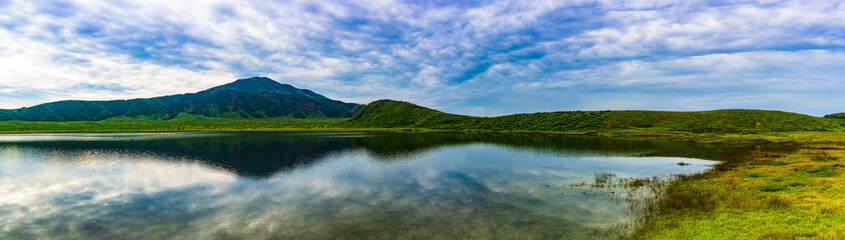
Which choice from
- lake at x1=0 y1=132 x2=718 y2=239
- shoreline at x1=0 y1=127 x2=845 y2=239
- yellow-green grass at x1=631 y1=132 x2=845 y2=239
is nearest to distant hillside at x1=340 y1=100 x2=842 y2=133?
lake at x1=0 y1=132 x2=718 y2=239

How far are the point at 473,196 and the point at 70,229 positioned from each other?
28.2 m

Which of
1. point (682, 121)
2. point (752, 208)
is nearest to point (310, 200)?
point (752, 208)

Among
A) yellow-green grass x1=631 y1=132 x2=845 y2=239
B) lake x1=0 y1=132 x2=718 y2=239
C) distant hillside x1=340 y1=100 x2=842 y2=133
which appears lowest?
lake x1=0 y1=132 x2=718 y2=239

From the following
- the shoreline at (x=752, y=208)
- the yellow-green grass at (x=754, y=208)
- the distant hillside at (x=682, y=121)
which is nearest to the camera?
the yellow-green grass at (x=754, y=208)

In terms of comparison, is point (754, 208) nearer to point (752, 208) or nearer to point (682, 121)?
point (752, 208)

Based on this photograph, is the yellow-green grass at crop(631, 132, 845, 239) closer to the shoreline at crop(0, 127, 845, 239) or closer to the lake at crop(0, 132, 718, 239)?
the shoreline at crop(0, 127, 845, 239)

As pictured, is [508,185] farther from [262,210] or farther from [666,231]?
[262,210]

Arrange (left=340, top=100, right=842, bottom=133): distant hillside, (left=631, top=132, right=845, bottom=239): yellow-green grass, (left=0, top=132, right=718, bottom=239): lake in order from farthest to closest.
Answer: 1. (left=340, top=100, right=842, bottom=133): distant hillside
2. (left=0, top=132, right=718, bottom=239): lake
3. (left=631, top=132, right=845, bottom=239): yellow-green grass

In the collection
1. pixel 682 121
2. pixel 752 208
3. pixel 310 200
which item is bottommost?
pixel 310 200

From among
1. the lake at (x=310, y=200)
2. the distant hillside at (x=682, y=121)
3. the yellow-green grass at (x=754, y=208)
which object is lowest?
the lake at (x=310, y=200)

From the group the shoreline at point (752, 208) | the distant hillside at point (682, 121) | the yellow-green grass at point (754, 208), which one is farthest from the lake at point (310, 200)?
the distant hillside at point (682, 121)

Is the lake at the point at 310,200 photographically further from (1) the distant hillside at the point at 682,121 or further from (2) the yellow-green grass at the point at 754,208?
(1) the distant hillside at the point at 682,121

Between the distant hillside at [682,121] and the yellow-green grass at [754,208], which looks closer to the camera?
the yellow-green grass at [754,208]

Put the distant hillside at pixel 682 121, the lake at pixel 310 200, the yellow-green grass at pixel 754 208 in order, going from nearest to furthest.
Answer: the yellow-green grass at pixel 754 208
the lake at pixel 310 200
the distant hillside at pixel 682 121
